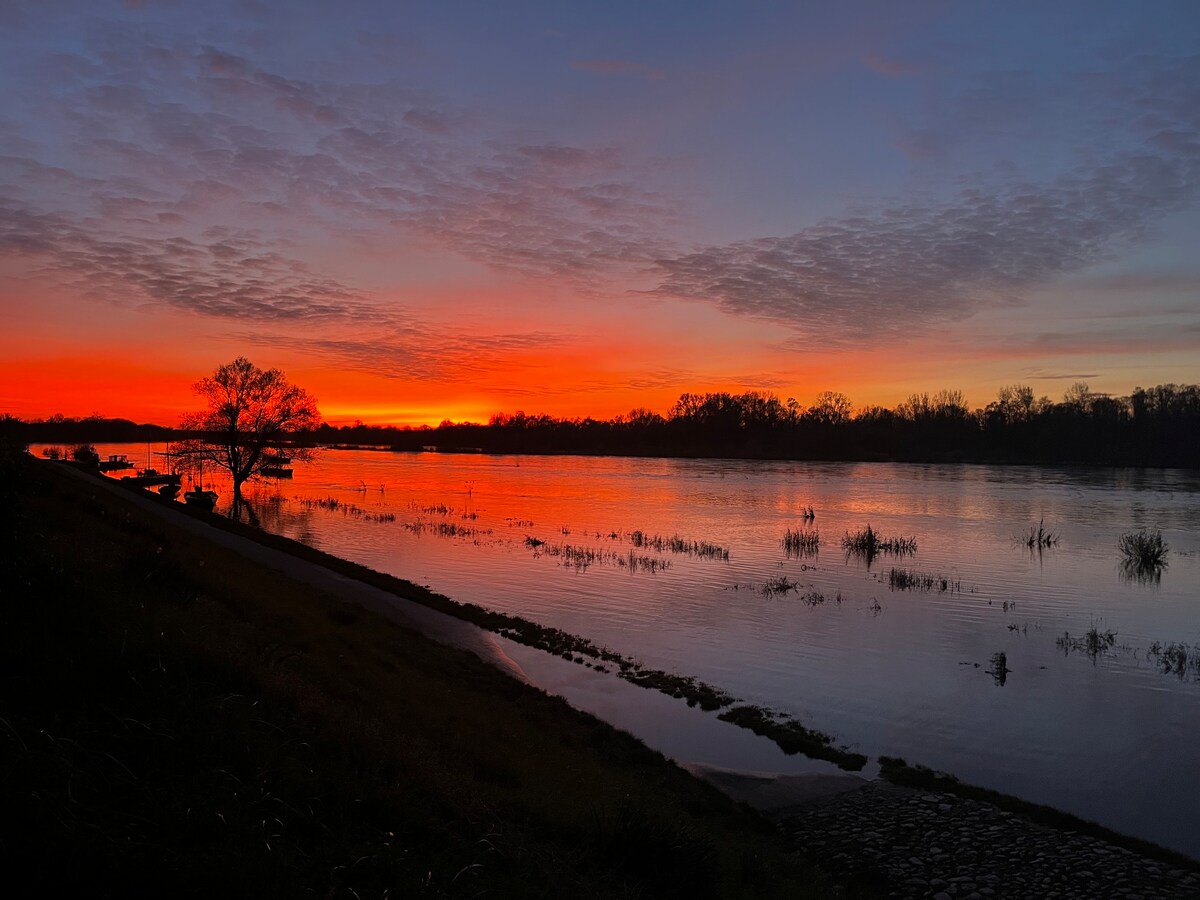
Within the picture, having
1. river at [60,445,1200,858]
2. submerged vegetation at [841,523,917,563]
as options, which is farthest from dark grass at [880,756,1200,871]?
submerged vegetation at [841,523,917,563]

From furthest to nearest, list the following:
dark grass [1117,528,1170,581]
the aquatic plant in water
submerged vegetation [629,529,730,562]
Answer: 1. submerged vegetation [629,529,730,562]
2. dark grass [1117,528,1170,581]
3. the aquatic plant in water

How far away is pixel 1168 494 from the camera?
236 feet

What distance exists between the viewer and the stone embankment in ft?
30.0

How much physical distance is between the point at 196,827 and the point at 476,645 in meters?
15.4

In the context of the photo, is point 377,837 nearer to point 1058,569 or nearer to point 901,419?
point 1058,569

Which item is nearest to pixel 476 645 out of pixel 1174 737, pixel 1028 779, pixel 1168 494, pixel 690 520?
pixel 1028 779

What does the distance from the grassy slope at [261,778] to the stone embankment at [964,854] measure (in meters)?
1.12

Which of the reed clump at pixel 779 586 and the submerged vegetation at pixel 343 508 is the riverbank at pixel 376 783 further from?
the submerged vegetation at pixel 343 508

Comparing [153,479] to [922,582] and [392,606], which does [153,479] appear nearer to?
[392,606]

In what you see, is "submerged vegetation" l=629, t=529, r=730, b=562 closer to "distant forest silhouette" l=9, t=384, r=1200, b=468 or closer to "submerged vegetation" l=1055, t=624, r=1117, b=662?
"submerged vegetation" l=1055, t=624, r=1117, b=662

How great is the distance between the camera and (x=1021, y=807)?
37.7 ft

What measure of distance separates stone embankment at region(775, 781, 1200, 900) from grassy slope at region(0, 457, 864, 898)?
1.12m

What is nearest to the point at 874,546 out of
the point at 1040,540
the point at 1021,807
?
the point at 1040,540

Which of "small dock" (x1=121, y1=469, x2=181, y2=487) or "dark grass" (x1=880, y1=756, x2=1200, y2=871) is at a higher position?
"small dock" (x1=121, y1=469, x2=181, y2=487)
